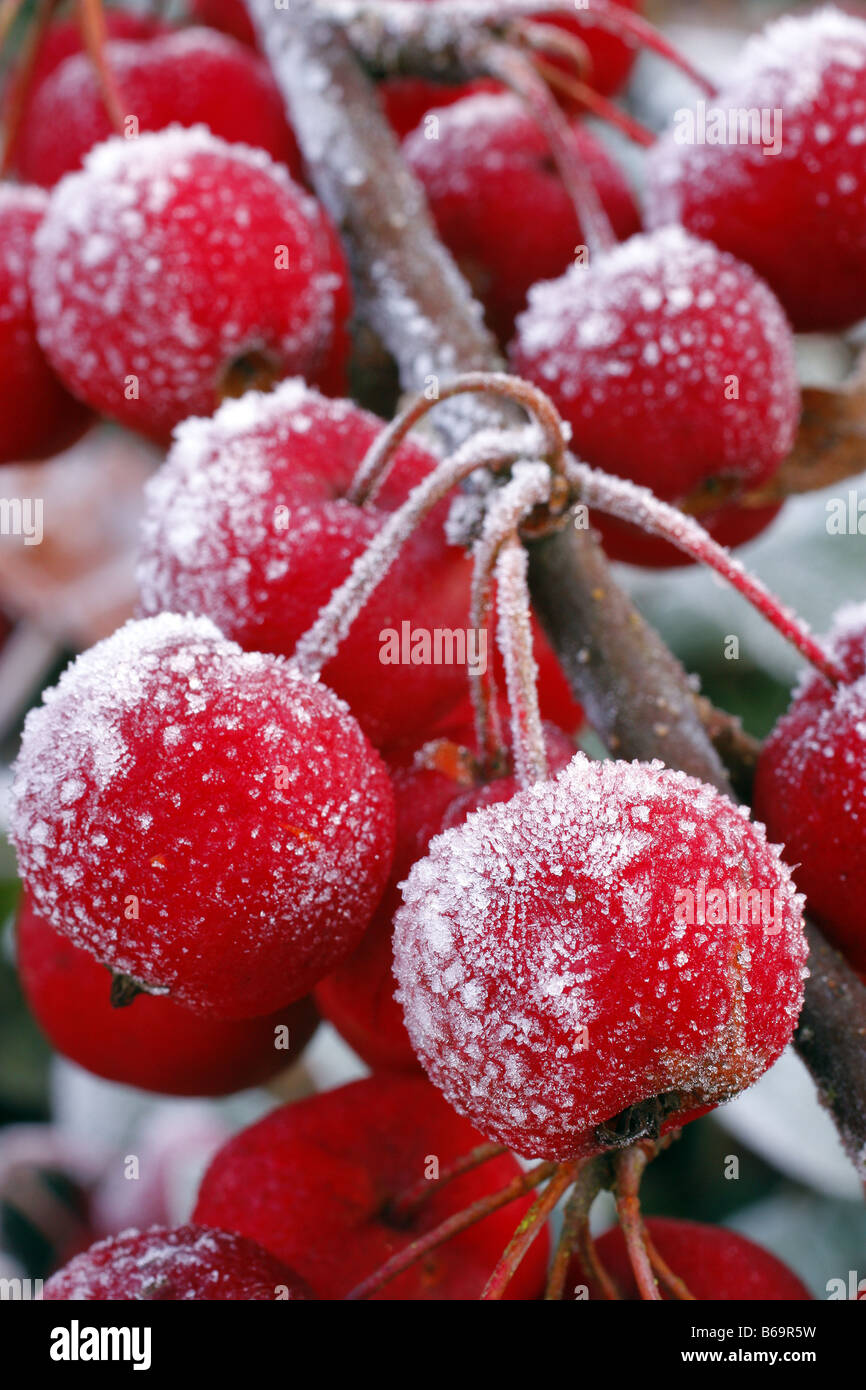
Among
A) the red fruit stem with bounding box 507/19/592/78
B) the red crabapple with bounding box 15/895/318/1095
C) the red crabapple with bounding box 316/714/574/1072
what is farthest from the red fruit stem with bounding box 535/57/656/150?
the red crabapple with bounding box 15/895/318/1095

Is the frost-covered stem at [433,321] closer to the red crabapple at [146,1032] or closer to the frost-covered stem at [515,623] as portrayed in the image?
the frost-covered stem at [515,623]

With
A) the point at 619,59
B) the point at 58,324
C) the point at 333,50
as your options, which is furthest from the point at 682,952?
the point at 619,59

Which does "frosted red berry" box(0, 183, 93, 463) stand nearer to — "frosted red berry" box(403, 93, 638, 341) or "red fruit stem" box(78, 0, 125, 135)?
"red fruit stem" box(78, 0, 125, 135)

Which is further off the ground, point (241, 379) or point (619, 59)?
point (619, 59)

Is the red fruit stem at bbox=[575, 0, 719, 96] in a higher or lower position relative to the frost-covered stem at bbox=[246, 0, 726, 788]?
higher

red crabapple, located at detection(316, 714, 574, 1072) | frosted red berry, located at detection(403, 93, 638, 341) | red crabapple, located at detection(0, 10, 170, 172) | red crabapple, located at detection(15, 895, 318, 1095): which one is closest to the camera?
red crabapple, located at detection(316, 714, 574, 1072)

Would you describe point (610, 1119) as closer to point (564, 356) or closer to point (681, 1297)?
point (681, 1297)

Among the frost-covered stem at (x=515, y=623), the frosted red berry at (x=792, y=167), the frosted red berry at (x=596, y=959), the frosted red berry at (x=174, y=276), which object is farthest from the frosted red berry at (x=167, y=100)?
the frosted red berry at (x=596, y=959)

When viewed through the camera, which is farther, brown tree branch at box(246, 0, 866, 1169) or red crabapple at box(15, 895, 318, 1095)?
red crabapple at box(15, 895, 318, 1095)
